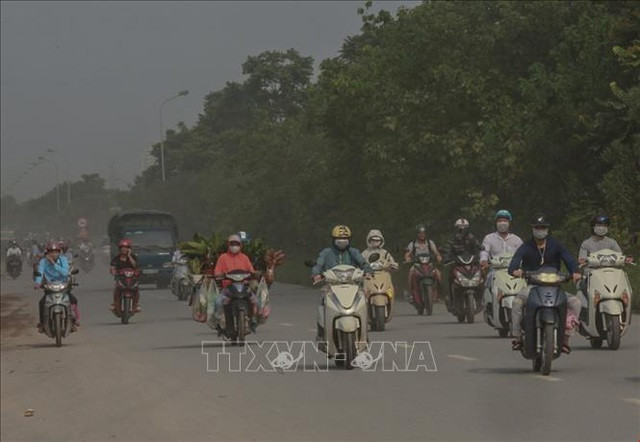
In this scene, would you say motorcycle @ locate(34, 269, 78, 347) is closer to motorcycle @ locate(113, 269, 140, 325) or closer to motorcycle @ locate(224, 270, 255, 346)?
motorcycle @ locate(224, 270, 255, 346)

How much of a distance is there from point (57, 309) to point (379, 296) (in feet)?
16.8

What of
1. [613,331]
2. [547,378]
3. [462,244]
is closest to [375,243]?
[462,244]

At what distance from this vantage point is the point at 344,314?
17375mm

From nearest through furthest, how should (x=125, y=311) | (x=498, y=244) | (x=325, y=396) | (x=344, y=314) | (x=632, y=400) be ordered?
1. (x=632, y=400)
2. (x=325, y=396)
3. (x=344, y=314)
4. (x=498, y=244)
5. (x=125, y=311)

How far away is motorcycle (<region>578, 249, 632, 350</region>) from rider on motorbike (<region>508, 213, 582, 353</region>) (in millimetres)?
2712

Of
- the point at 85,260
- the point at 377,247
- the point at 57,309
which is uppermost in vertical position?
the point at 377,247

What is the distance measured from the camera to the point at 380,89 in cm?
4541

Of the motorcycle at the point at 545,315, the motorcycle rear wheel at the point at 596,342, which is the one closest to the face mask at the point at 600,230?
the motorcycle rear wheel at the point at 596,342

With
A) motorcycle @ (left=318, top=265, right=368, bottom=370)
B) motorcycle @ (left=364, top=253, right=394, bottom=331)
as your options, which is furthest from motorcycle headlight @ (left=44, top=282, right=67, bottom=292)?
motorcycle @ (left=318, top=265, right=368, bottom=370)

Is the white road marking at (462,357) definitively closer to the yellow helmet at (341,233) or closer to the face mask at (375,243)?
the yellow helmet at (341,233)

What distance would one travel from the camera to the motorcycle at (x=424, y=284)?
29.0 m

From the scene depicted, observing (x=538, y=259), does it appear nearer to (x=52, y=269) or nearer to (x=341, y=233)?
→ (x=341, y=233)

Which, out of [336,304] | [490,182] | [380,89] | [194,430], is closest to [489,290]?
[336,304]

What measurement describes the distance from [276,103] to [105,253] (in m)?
13.9
